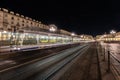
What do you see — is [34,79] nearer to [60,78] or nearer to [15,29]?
[60,78]

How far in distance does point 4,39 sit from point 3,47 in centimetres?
262

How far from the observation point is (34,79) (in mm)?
9570

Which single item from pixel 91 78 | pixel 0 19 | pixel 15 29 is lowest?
pixel 91 78

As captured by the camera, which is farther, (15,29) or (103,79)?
(15,29)

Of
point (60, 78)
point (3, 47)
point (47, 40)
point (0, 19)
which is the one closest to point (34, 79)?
point (60, 78)

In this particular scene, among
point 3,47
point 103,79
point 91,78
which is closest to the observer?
point 103,79

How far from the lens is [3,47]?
34.1 m

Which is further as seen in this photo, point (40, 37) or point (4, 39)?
point (40, 37)

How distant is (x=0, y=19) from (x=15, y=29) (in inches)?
1533

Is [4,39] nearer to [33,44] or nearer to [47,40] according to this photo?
[33,44]

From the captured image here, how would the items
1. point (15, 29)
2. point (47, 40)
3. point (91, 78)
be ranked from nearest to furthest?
point (91, 78) < point (15, 29) < point (47, 40)

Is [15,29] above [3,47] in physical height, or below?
above

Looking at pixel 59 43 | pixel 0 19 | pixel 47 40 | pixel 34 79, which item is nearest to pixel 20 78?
pixel 34 79

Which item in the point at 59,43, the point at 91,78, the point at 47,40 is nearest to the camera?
the point at 91,78
